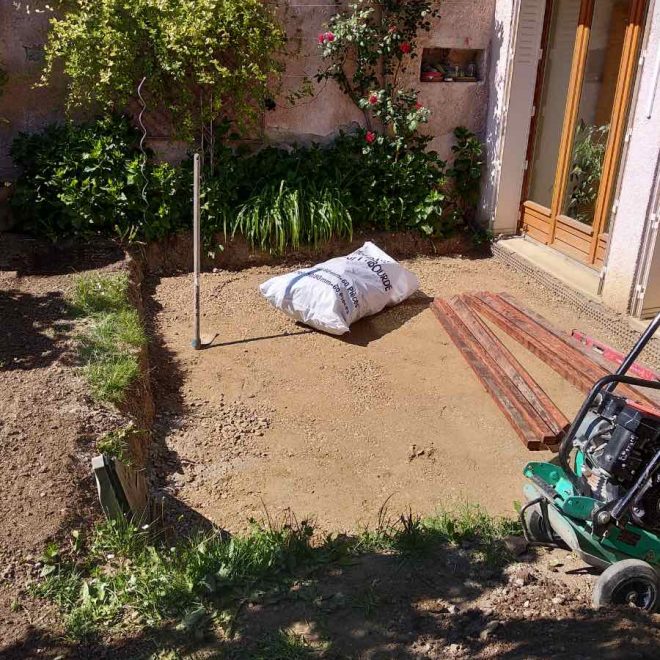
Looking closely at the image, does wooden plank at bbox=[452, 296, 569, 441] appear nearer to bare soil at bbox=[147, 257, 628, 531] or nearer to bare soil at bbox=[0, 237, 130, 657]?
bare soil at bbox=[147, 257, 628, 531]

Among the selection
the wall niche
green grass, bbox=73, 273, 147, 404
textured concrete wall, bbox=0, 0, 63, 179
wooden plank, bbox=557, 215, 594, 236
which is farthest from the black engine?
textured concrete wall, bbox=0, 0, 63, 179

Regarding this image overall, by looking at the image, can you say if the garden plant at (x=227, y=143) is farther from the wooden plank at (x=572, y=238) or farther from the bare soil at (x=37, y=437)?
the bare soil at (x=37, y=437)

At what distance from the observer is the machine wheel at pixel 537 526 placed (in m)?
3.77

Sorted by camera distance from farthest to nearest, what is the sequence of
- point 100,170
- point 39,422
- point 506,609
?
1. point 100,170
2. point 39,422
3. point 506,609

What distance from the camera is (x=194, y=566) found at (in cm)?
342

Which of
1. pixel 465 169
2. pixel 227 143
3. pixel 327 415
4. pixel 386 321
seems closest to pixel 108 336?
pixel 327 415

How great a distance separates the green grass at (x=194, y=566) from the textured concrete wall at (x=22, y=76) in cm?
546

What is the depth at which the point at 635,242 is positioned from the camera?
20.8 ft

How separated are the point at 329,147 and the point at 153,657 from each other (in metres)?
6.39

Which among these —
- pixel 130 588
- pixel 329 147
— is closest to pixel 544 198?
pixel 329 147

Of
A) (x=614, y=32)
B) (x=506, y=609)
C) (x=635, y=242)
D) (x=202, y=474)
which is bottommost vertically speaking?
(x=202, y=474)

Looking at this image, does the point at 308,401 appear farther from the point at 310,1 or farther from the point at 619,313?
the point at 310,1

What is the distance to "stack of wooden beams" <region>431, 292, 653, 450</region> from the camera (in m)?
5.24

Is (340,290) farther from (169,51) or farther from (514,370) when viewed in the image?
(169,51)
